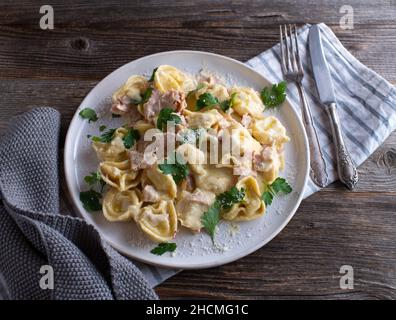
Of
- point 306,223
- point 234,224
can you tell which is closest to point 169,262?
point 234,224

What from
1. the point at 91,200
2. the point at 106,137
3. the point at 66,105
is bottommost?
the point at 91,200

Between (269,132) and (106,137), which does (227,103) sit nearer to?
(269,132)

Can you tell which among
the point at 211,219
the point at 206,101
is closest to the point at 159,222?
the point at 211,219

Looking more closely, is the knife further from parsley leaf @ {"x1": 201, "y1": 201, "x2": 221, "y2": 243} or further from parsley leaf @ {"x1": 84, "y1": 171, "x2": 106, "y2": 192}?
parsley leaf @ {"x1": 84, "y1": 171, "x2": 106, "y2": 192}

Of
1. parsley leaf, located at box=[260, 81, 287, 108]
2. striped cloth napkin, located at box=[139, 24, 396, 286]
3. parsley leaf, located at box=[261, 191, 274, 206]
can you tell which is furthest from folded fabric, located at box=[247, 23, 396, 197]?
parsley leaf, located at box=[261, 191, 274, 206]

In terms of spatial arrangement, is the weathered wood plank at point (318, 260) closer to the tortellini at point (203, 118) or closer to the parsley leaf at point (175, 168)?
the parsley leaf at point (175, 168)

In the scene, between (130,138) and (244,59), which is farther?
(244,59)

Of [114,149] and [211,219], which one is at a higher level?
[114,149]

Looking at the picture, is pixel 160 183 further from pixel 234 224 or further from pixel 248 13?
pixel 248 13
